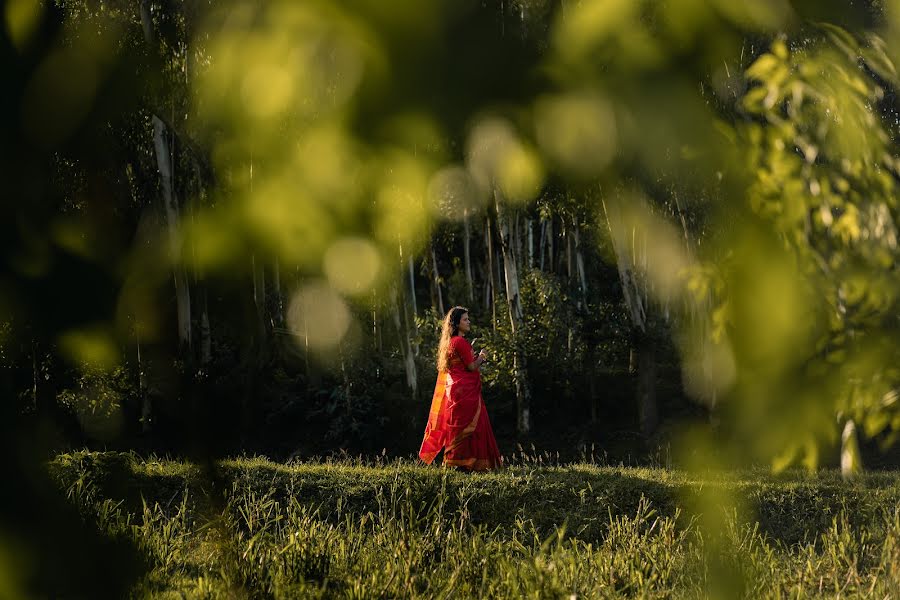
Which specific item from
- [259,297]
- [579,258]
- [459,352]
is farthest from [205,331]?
[579,258]

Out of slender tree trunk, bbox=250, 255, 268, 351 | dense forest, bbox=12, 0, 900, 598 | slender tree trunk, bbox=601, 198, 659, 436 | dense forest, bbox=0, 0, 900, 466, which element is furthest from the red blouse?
slender tree trunk, bbox=250, 255, 268, 351

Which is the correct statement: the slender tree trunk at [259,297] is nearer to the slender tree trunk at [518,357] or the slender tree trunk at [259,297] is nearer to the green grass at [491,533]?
the green grass at [491,533]

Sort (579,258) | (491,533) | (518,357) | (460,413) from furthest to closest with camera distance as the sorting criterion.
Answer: (579,258)
(518,357)
(460,413)
(491,533)

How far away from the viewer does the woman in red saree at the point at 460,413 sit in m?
7.51

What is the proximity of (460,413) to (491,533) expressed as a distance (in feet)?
11.8

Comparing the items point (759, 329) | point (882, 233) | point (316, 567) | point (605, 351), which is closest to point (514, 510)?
point (316, 567)

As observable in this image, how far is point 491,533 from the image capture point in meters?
4.04

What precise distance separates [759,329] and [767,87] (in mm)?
331

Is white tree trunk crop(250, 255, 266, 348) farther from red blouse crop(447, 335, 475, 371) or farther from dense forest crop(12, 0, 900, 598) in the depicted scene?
red blouse crop(447, 335, 475, 371)

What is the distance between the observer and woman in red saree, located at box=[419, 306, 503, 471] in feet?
24.6

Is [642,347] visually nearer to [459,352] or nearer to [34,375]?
[459,352]

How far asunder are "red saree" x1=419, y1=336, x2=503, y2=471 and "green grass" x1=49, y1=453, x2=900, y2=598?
1.59 feet

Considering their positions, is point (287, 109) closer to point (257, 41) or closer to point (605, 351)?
point (257, 41)

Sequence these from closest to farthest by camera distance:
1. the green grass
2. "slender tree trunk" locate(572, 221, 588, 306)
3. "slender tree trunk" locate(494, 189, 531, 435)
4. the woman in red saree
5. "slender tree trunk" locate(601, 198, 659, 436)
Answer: the green grass < the woman in red saree < "slender tree trunk" locate(601, 198, 659, 436) < "slender tree trunk" locate(494, 189, 531, 435) < "slender tree trunk" locate(572, 221, 588, 306)
